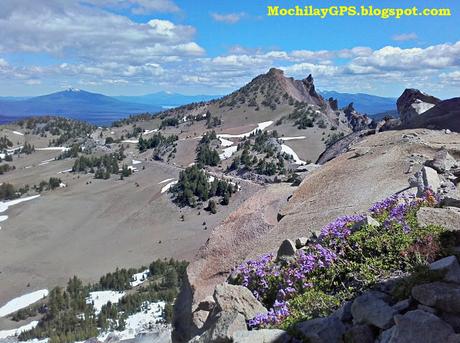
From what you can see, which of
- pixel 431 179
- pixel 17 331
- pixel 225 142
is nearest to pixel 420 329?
pixel 431 179

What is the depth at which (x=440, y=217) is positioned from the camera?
7281 mm

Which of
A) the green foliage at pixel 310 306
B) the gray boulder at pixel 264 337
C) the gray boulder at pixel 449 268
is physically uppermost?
the gray boulder at pixel 449 268

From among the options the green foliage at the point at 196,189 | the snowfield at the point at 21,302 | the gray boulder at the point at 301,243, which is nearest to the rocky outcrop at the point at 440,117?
the gray boulder at the point at 301,243

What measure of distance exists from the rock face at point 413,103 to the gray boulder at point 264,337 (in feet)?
64.9

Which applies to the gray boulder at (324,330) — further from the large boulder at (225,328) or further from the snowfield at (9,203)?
the snowfield at (9,203)

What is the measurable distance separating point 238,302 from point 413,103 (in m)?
24.2

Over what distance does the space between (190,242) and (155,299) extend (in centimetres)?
1569

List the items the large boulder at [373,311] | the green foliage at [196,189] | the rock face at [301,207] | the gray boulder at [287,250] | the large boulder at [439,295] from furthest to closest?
the green foliage at [196,189], the rock face at [301,207], the gray boulder at [287,250], the large boulder at [373,311], the large boulder at [439,295]

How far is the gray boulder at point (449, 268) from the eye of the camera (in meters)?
4.83

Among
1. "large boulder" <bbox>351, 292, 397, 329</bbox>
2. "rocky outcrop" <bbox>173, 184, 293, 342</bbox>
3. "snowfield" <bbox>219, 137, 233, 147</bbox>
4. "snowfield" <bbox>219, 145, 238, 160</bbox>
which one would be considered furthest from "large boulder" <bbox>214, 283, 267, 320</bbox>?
"snowfield" <bbox>219, 137, 233, 147</bbox>

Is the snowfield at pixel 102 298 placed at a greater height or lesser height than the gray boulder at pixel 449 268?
lesser

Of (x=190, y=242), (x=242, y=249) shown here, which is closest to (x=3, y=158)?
(x=190, y=242)

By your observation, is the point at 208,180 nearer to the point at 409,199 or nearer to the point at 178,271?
the point at 178,271

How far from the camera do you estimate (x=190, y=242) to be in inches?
2405
